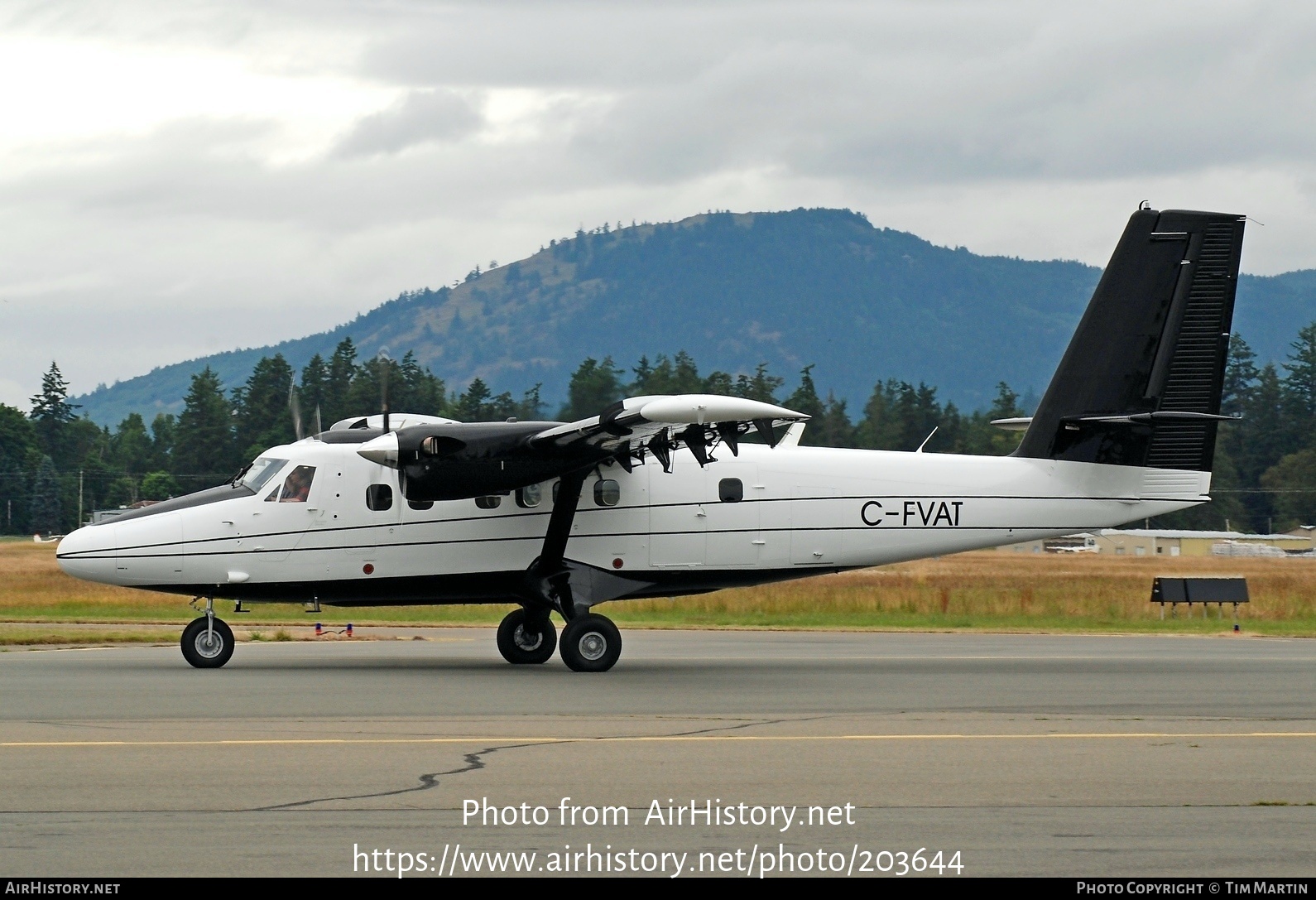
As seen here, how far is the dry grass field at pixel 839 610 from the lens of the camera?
30641 mm

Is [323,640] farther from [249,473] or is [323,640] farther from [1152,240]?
[1152,240]

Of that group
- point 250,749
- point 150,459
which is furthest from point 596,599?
point 150,459

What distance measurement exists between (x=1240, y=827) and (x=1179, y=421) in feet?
42.0

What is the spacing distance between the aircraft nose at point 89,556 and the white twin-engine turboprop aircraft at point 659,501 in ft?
0.12

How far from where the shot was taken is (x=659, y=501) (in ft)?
65.1

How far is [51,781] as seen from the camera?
9.68 meters

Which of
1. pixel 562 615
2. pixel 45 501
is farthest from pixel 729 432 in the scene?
pixel 45 501

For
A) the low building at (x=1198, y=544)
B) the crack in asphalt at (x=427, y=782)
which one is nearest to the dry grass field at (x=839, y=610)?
the crack in asphalt at (x=427, y=782)

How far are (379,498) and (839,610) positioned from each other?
714 inches

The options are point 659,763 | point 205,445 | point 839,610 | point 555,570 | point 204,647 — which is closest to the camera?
point 659,763

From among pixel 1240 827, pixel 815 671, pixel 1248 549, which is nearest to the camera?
pixel 1240 827

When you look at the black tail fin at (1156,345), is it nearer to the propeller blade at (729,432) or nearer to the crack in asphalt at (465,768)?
the propeller blade at (729,432)

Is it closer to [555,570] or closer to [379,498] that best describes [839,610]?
[555,570]

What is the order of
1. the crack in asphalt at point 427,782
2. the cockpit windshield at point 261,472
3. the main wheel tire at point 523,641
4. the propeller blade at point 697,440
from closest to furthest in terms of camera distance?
the crack in asphalt at point 427,782, the propeller blade at point 697,440, the cockpit windshield at point 261,472, the main wheel tire at point 523,641
